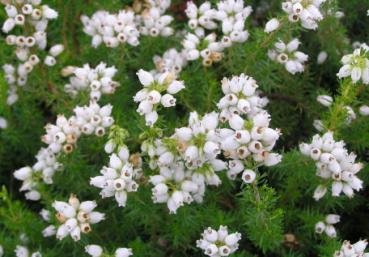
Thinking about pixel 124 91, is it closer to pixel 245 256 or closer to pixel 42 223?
pixel 42 223

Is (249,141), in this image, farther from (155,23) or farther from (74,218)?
(155,23)

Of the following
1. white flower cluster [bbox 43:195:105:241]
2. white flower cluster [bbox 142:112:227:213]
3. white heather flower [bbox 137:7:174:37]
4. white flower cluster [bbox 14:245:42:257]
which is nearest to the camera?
white flower cluster [bbox 142:112:227:213]

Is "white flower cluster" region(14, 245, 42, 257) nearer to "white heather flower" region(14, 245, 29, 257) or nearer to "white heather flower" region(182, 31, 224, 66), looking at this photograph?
"white heather flower" region(14, 245, 29, 257)

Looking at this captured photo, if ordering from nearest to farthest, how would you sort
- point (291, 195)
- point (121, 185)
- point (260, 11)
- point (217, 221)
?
point (121, 185) < point (217, 221) < point (291, 195) < point (260, 11)

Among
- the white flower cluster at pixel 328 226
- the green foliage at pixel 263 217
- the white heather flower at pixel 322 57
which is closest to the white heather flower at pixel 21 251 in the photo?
the green foliage at pixel 263 217

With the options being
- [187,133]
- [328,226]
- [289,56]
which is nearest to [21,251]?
[187,133]

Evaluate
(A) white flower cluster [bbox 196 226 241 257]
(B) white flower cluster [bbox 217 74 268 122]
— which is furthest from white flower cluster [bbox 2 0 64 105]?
(A) white flower cluster [bbox 196 226 241 257]

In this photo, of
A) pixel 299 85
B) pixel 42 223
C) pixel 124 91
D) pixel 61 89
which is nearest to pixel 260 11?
pixel 299 85
